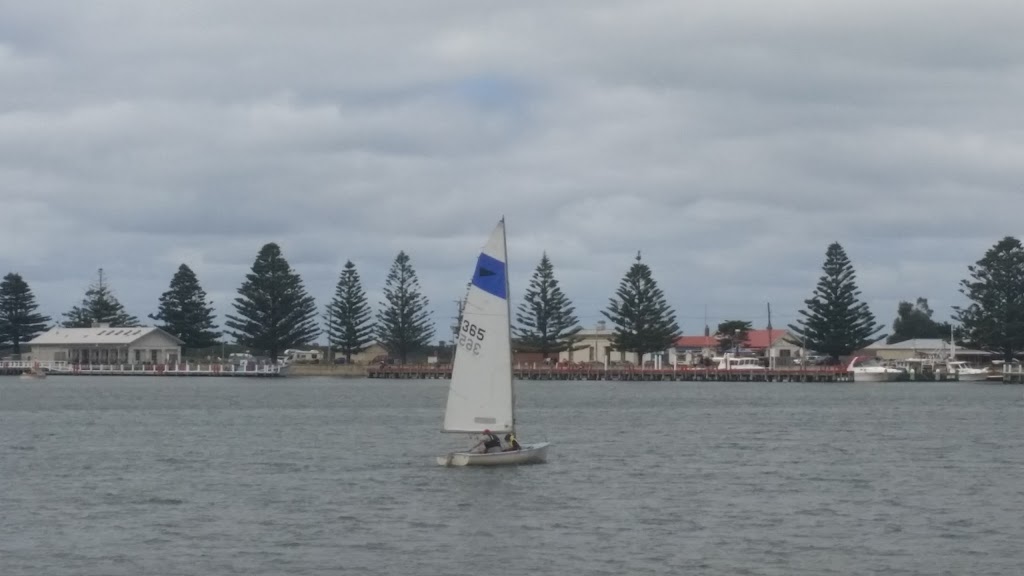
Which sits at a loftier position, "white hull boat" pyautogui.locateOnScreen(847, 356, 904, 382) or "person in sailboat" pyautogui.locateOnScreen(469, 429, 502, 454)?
"white hull boat" pyautogui.locateOnScreen(847, 356, 904, 382)

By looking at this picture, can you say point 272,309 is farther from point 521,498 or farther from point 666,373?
point 521,498

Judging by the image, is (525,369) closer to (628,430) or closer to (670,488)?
(628,430)

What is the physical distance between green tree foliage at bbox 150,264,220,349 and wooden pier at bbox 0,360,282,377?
5.47m

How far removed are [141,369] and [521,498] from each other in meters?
136

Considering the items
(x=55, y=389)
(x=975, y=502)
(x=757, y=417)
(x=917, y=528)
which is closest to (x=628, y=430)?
(x=757, y=417)

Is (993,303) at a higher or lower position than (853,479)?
higher

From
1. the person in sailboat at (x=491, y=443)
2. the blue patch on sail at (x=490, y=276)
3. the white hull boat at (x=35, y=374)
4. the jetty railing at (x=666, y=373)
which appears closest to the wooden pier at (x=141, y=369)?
the white hull boat at (x=35, y=374)

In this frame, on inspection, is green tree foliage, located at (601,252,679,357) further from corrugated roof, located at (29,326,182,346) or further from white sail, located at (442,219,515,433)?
white sail, located at (442,219,515,433)

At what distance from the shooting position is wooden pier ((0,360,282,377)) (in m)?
169

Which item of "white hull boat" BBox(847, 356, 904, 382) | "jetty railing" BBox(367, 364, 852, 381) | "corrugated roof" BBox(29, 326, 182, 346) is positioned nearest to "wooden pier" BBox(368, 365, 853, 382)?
"jetty railing" BBox(367, 364, 852, 381)

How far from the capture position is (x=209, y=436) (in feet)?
220

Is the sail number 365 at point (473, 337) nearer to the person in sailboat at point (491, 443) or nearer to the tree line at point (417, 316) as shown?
the person in sailboat at point (491, 443)

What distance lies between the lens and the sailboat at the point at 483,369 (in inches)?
1820

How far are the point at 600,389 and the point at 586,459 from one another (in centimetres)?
8094
